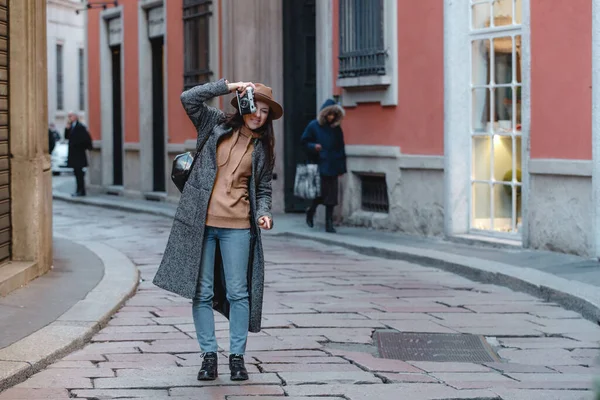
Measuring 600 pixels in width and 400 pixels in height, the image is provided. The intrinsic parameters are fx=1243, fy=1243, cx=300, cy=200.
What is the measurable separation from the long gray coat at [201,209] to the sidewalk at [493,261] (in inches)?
118

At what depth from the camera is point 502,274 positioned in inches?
405

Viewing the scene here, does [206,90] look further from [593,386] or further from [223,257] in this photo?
[593,386]

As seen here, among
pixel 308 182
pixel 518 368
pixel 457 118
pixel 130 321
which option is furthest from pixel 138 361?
pixel 308 182

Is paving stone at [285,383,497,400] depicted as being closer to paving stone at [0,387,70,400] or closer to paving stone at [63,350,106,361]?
paving stone at [0,387,70,400]

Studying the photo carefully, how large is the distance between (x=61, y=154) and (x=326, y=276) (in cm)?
2915

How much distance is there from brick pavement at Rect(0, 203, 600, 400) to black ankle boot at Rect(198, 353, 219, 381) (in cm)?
5

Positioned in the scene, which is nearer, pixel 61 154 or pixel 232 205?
pixel 232 205

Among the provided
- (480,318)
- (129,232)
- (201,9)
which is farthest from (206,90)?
(201,9)

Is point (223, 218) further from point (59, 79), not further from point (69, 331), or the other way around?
point (59, 79)

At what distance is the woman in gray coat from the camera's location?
625cm

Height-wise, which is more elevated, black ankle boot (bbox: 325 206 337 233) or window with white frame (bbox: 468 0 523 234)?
window with white frame (bbox: 468 0 523 234)

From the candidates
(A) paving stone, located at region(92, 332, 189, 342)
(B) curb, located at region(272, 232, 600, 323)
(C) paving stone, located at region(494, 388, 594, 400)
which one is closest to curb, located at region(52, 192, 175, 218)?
(B) curb, located at region(272, 232, 600, 323)

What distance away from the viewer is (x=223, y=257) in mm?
6316

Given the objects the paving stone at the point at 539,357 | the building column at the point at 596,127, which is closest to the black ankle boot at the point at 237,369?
the paving stone at the point at 539,357
